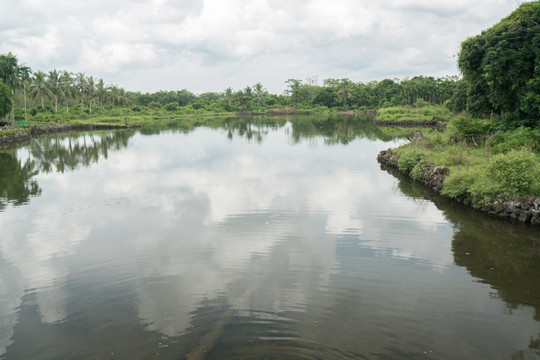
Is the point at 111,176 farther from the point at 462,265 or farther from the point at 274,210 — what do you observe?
the point at 462,265

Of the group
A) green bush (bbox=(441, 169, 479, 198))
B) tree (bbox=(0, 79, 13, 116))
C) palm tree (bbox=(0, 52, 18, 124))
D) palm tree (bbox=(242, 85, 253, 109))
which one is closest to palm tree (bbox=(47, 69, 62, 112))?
palm tree (bbox=(0, 52, 18, 124))

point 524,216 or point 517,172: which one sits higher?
point 517,172

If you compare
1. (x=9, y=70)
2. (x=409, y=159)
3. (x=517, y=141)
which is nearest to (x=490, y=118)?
(x=517, y=141)

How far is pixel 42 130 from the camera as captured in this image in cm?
5759

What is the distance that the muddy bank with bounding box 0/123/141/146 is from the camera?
144ft

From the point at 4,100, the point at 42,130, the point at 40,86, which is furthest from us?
the point at 40,86

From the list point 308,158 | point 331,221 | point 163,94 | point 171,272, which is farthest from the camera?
point 163,94

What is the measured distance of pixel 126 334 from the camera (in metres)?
6.86

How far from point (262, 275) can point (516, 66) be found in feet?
70.0

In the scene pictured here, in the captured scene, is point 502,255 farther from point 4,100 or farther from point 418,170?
point 4,100

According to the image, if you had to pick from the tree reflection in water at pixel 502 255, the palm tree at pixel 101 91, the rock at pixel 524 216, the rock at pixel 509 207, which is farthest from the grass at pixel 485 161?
the palm tree at pixel 101 91

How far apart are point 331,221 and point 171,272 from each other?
19.5 ft

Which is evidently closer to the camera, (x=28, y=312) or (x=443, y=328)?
(x=443, y=328)

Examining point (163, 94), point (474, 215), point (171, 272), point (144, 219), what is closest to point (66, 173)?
point (144, 219)
